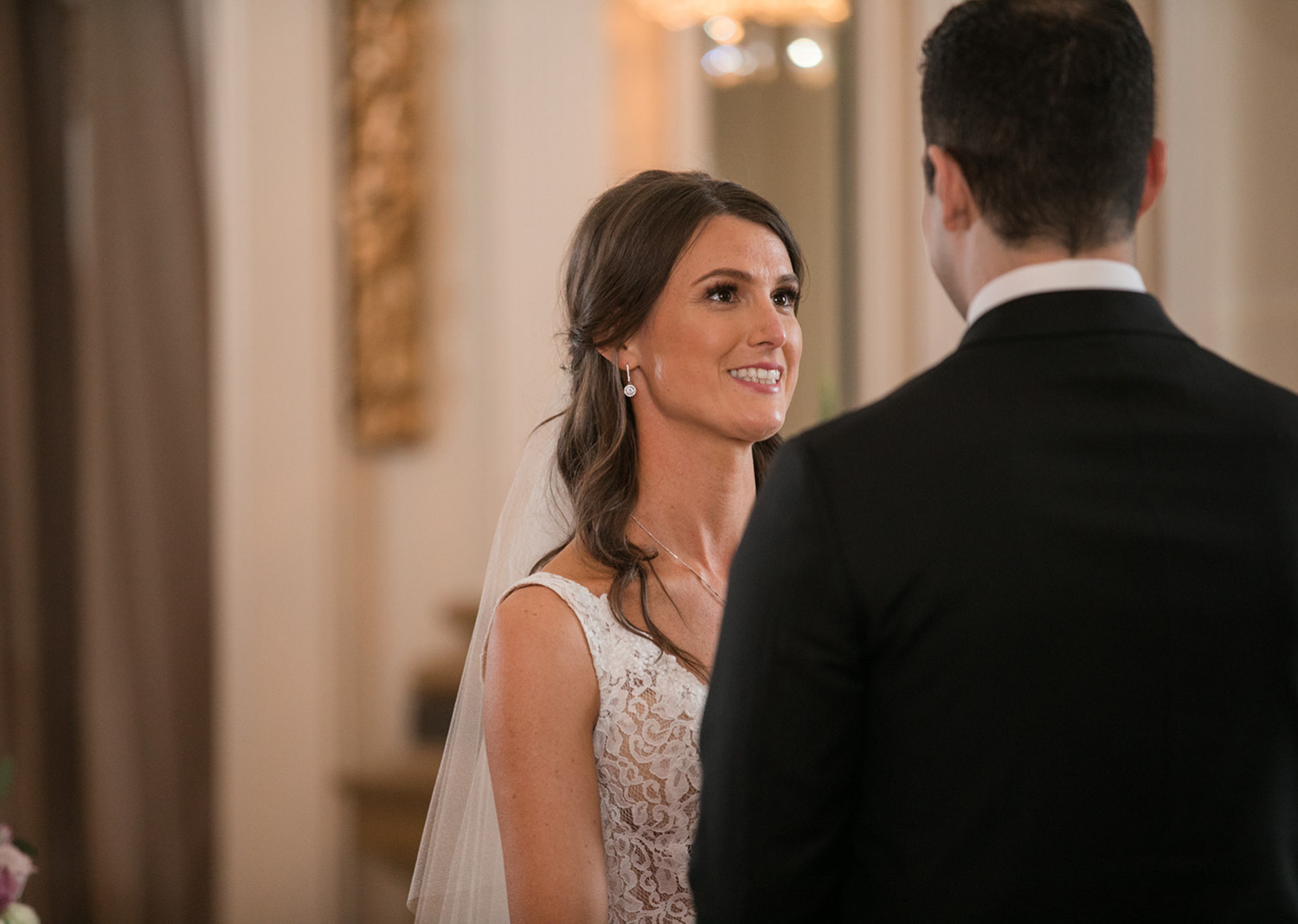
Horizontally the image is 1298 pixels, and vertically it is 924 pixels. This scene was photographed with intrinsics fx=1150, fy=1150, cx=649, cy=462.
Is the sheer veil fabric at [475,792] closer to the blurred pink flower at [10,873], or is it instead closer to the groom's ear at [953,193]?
the blurred pink flower at [10,873]

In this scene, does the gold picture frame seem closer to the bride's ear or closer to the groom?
the bride's ear

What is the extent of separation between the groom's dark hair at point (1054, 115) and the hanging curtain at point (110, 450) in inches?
149

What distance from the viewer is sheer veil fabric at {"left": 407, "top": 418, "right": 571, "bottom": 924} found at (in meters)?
1.76

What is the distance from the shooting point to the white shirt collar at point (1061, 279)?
90 cm

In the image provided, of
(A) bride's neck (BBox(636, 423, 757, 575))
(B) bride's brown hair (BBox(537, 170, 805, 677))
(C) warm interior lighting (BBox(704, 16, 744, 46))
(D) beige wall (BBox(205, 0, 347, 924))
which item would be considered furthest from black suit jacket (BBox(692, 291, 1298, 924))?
(D) beige wall (BBox(205, 0, 347, 924))

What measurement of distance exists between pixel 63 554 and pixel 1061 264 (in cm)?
401

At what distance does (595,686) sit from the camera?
1588 mm

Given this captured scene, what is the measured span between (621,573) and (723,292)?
1.51 ft

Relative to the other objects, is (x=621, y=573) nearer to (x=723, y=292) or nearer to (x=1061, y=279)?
(x=723, y=292)

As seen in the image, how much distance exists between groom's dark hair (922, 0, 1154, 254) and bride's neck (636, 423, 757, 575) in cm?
93

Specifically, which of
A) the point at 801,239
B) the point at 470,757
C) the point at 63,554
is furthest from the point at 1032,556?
the point at 63,554

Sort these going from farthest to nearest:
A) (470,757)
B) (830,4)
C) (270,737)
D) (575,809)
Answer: (270,737) → (830,4) → (470,757) → (575,809)

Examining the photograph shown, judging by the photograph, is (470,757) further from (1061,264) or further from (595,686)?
(1061,264)

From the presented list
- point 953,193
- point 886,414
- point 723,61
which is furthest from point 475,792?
point 723,61
